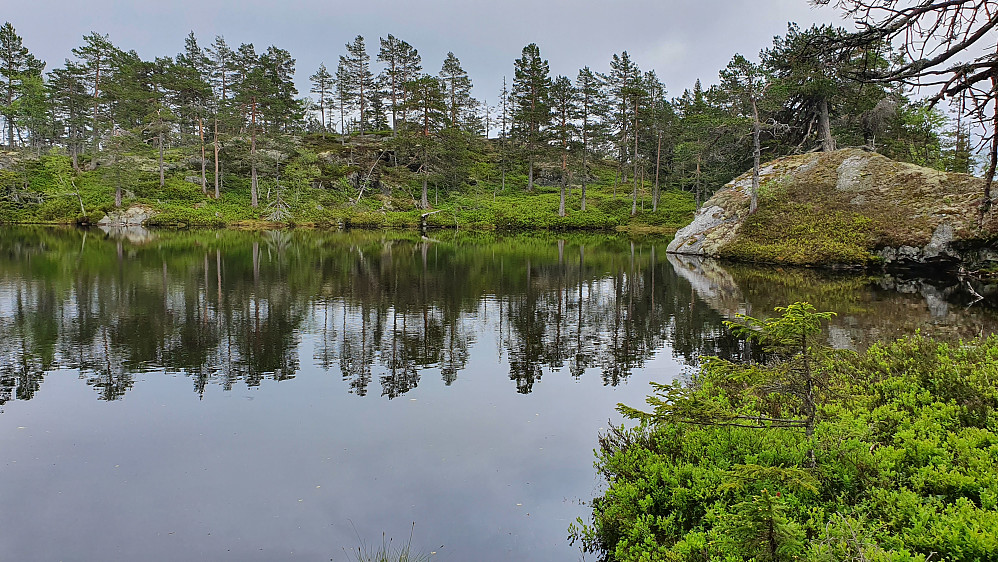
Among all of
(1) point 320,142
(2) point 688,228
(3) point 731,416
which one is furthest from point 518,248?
(1) point 320,142

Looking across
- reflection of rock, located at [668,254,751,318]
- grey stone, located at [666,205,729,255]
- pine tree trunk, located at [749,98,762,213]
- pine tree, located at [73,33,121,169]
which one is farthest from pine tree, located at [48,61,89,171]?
pine tree trunk, located at [749,98,762,213]

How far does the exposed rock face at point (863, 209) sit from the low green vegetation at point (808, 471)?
69.7ft

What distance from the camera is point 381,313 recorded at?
16.3m

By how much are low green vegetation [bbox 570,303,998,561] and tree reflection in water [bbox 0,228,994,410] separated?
4320mm

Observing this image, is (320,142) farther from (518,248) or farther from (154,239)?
(518,248)

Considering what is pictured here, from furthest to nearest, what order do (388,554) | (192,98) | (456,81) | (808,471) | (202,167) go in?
(456,81)
(192,98)
(202,167)
(388,554)
(808,471)

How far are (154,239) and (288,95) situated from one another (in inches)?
1468

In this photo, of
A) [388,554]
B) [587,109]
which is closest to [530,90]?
[587,109]

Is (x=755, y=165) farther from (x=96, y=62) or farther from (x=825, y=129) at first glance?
(x=96, y=62)

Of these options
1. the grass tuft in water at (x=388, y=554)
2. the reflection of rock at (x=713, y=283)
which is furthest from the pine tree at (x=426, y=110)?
the grass tuft in water at (x=388, y=554)

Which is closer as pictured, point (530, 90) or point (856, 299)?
point (856, 299)

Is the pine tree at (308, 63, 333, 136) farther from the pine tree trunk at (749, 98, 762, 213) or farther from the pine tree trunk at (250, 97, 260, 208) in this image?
the pine tree trunk at (749, 98, 762, 213)

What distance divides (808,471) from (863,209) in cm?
2999

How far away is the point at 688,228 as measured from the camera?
37.1 m
